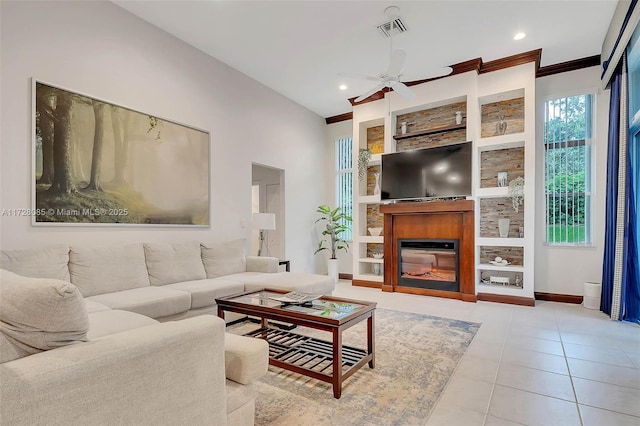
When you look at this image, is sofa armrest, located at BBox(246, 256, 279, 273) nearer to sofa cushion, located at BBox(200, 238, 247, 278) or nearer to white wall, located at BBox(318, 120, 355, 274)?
sofa cushion, located at BBox(200, 238, 247, 278)

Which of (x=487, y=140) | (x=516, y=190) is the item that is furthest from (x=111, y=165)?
(x=516, y=190)

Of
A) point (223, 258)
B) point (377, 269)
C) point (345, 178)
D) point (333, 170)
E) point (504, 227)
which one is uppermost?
point (333, 170)

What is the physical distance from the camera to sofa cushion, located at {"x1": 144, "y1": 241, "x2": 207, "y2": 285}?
346 cm

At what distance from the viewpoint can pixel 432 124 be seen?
571 cm

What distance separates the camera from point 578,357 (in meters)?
2.72

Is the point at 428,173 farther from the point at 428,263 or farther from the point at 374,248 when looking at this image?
the point at 374,248

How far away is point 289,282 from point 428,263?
2712mm

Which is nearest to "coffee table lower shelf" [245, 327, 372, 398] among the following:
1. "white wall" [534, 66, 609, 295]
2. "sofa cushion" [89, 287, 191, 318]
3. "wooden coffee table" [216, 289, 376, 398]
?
"wooden coffee table" [216, 289, 376, 398]

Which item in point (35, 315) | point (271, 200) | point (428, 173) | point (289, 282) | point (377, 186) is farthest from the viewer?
point (271, 200)

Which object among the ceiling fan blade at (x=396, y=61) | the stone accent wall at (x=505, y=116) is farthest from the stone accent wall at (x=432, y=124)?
the ceiling fan blade at (x=396, y=61)

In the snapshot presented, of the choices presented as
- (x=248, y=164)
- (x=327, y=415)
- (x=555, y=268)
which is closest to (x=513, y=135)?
(x=555, y=268)

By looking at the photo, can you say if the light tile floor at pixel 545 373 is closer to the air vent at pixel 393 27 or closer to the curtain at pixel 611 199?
the curtain at pixel 611 199

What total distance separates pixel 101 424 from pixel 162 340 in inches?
11.3

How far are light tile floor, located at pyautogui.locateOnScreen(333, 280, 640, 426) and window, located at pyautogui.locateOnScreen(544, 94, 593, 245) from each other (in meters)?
1.24
